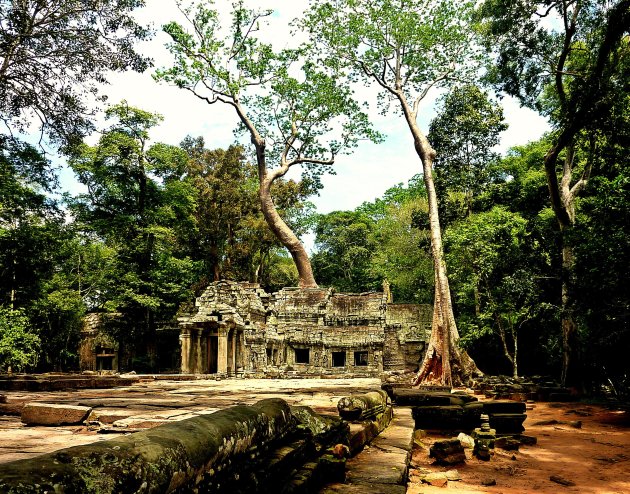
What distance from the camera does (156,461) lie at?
163 centimetres

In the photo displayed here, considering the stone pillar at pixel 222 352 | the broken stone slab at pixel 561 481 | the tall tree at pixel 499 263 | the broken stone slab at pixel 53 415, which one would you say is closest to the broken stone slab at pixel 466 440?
the broken stone slab at pixel 561 481

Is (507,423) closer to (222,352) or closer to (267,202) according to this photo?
(222,352)

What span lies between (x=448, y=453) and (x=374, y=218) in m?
43.4

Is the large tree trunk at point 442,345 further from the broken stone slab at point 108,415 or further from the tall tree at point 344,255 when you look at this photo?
the tall tree at point 344,255

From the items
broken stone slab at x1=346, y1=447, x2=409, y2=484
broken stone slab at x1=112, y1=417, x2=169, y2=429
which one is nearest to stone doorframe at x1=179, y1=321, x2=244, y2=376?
A: broken stone slab at x1=112, y1=417, x2=169, y2=429

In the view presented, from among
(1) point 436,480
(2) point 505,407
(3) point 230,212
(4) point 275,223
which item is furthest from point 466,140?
(1) point 436,480

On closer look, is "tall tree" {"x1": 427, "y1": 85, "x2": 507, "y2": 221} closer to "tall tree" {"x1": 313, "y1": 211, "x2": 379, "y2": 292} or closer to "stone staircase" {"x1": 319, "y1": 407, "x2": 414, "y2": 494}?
"tall tree" {"x1": 313, "y1": 211, "x2": 379, "y2": 292}

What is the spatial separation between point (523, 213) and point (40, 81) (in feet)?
69.5

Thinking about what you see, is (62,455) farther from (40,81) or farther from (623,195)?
(40,81)

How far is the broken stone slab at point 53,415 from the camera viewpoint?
15.1ft

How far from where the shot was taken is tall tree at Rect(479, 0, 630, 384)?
11.4 metres

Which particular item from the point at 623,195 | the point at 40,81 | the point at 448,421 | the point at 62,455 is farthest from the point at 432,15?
the point at 62,455

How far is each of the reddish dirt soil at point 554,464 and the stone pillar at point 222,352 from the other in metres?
16.3

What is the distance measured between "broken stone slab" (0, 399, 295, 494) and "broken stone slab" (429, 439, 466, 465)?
177 inches
